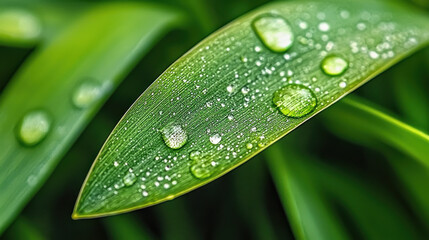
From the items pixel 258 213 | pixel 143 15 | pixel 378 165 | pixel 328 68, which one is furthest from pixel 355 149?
pixel 143 15

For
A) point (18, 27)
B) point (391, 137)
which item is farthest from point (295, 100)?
point (18, 27)

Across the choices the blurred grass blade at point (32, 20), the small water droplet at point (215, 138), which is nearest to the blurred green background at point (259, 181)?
the blurred grass blade at point (32, 20)

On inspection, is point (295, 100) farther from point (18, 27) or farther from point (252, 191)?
point (18, 27)

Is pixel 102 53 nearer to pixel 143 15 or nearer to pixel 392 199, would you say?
pixel 143 15

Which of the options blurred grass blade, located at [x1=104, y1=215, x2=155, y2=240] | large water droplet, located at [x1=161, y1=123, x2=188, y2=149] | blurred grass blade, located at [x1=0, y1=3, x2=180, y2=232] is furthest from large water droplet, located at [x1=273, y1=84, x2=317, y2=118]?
blurred grass blade, located at [x1=104, y1=215, x2=155, y2=240]

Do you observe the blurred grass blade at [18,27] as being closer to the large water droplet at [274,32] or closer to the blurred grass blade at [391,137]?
the large water droplet at [274,32]

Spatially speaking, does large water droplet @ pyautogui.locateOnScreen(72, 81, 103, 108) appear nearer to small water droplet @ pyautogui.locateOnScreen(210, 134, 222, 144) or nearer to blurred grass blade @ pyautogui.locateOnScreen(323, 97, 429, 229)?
small water droplet @ pyautogui.locateOnScreen(210, 134, 222, 144)
